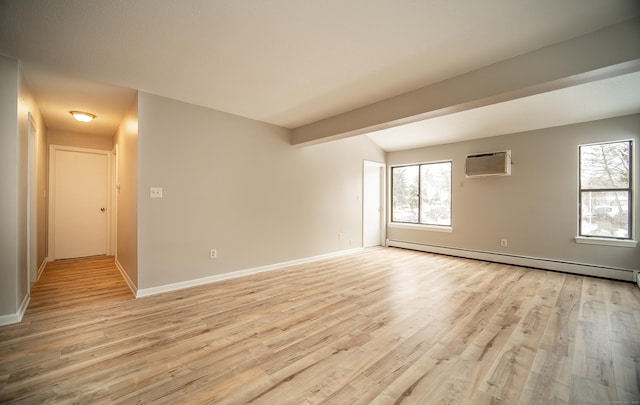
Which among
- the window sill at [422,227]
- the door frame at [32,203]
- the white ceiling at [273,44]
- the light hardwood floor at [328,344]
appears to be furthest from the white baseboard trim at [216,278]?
the white ceiling at [273,44]

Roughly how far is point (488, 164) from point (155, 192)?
5.62 m

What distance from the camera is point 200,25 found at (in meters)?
1.99

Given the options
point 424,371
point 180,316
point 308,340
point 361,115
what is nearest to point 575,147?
point 361,115

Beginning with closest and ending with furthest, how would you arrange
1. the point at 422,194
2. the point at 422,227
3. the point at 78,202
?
the point at 78,202
the point at 422,227
the point at 422,194

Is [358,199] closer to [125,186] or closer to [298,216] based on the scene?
[298,216]

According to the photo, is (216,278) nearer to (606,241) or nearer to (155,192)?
(155,192)

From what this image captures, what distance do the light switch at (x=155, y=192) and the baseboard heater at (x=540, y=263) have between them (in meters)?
5.35

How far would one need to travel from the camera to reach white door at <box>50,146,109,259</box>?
5012 mm

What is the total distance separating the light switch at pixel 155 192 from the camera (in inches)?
130

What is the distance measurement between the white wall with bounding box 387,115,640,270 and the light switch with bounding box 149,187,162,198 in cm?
548

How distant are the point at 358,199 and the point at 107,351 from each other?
500 cm

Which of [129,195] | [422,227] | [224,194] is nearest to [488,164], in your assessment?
[422,227]

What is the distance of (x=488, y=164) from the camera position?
4.98 m

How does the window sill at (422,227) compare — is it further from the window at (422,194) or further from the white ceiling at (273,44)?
the white ceiling at (273,44)
